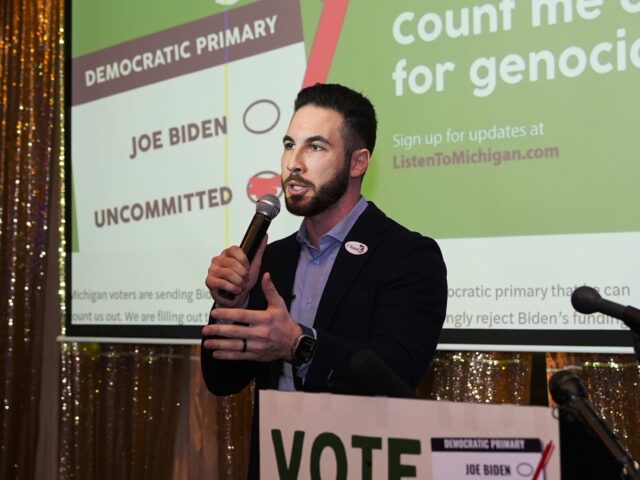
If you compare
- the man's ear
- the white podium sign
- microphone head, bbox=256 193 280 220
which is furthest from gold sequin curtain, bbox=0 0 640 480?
the white podium sign

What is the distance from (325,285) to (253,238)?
0.29m

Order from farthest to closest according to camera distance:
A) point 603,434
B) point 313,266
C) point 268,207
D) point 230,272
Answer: point 313,266 < point 268,207 < point 230,272 < point 603,434

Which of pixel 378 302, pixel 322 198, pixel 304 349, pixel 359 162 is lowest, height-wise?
pixel 304 349

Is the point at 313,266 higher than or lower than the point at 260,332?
higher

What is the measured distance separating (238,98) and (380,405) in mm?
2422

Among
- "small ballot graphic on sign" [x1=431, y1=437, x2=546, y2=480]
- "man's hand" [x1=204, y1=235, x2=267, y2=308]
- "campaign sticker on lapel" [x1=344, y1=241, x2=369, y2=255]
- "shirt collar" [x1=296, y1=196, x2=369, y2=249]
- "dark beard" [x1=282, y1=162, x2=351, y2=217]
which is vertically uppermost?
"dark beard" [x1=282, y1=162, x2=351, y2=217]

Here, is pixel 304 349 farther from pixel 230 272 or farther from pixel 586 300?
pixel 586 300

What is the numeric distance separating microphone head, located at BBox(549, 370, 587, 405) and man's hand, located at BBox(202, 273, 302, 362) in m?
0.69

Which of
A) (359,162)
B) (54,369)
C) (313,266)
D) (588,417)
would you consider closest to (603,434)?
(588,417)

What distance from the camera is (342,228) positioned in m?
2.28

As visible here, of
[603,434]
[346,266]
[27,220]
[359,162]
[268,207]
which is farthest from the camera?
[27,220]

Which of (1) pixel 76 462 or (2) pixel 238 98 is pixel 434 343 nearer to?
(2) pixel 238 98

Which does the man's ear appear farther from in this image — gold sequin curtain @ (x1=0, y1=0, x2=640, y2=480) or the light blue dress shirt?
gold sequin curtain @ (x1=0, y1=0, x2=640, y2=480)

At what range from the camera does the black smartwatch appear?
1.84m
